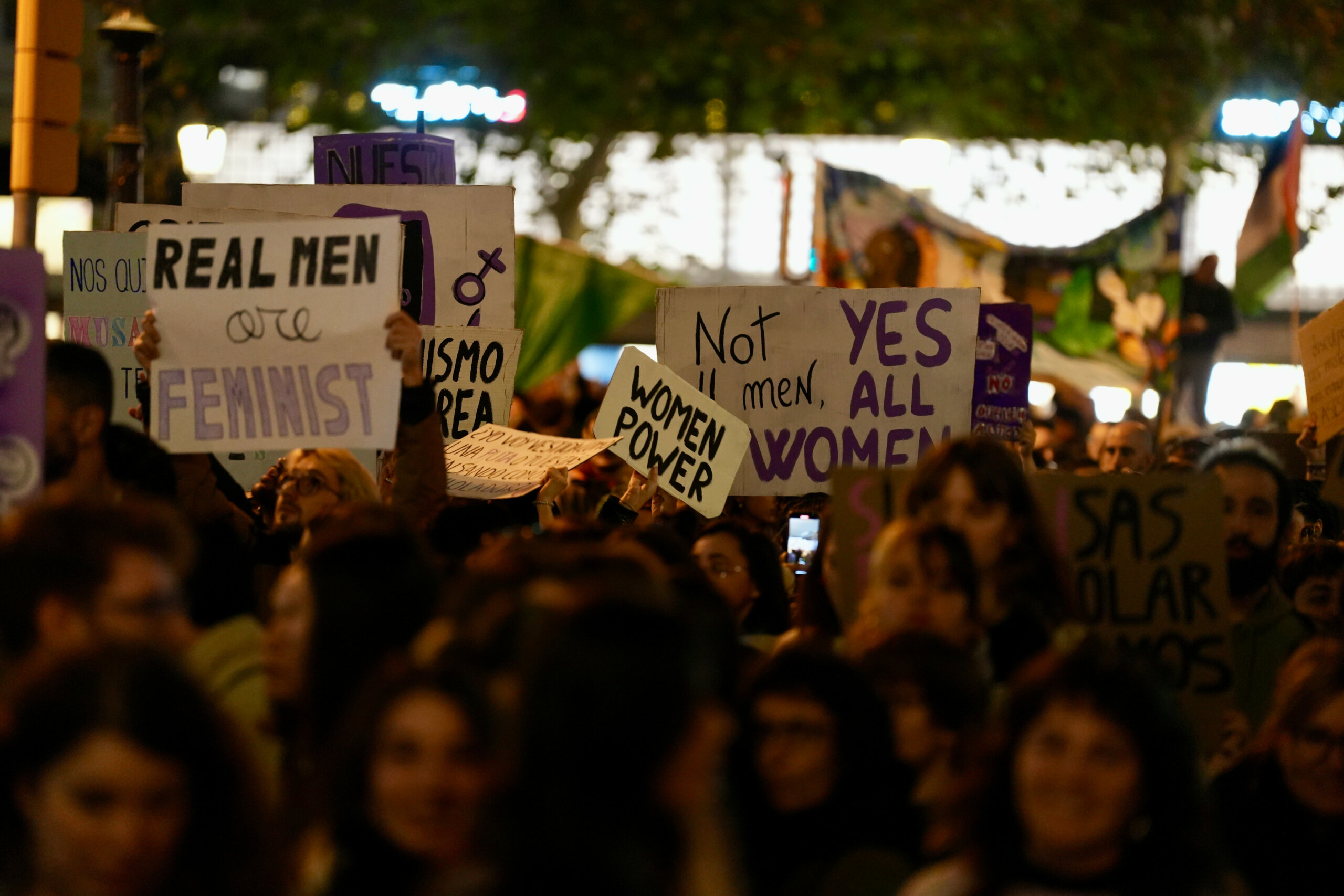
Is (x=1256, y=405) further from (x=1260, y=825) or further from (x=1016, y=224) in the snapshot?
(x=1260, y=825)

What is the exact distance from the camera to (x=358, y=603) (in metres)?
3.39

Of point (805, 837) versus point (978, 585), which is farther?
point (978, 585)

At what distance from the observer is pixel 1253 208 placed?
13164 mm

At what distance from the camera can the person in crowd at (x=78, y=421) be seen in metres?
4.64

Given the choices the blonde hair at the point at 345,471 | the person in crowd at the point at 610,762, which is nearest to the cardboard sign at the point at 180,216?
the blonde hair at the point at 345,471

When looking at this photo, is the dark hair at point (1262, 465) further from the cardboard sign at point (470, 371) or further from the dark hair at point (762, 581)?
the cardboard sign at point (470, 371)

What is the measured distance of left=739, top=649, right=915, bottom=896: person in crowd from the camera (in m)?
3.36

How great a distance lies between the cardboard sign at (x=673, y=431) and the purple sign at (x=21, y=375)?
2.62m

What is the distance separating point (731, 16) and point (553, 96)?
2153mm

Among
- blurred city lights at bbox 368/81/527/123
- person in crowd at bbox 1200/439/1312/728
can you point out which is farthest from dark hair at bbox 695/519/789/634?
blurred city lights at bbox 368/81/527/123

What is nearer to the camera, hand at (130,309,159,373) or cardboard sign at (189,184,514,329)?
hand at (130,309,159,373)

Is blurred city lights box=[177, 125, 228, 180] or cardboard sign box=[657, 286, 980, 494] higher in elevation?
blurred city lights box=[177, 125, 228, 180]

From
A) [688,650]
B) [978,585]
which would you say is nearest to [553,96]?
[978,585]

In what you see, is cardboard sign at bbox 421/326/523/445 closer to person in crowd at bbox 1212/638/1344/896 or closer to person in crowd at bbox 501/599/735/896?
person in crowd at bbox 1212/638/1344/896
